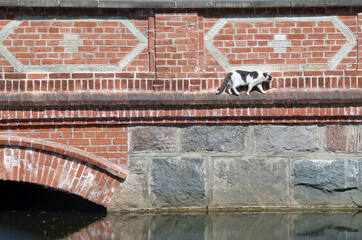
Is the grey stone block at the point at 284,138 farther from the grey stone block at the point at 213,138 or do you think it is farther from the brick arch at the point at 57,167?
the brick arch at the point at 57,167

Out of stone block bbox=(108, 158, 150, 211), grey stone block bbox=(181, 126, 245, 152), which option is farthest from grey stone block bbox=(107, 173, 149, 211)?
grey stone block bbox=(181, 126, 245, 152)

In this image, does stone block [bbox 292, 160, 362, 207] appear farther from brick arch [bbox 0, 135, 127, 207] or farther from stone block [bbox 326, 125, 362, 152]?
brick arch [bbox 0, 135, 127, 207]

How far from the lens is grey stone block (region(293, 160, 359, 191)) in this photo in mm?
6395

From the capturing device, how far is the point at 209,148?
251 inches

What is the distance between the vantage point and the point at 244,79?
6277 mm

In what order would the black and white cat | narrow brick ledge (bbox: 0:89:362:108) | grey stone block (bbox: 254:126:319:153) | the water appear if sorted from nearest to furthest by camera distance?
1. the water
2. narrow brick ledge (bbox: 0:89:362:108)
3. the black and white cat
4. grey stone block (bbox: 254:126:319:153)

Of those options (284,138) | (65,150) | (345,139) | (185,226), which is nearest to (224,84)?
(284,138)

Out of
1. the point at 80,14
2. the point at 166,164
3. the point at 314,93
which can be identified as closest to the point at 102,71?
the point at 80,14

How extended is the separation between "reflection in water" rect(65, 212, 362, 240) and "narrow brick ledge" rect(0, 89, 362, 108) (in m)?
1.16

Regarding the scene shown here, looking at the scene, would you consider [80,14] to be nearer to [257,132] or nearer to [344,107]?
[257,132]

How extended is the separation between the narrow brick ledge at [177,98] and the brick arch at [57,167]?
0.43 meters

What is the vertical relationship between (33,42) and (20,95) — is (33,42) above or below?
above

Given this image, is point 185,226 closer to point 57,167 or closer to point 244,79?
point 57,167

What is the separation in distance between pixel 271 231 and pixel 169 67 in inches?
77.6
